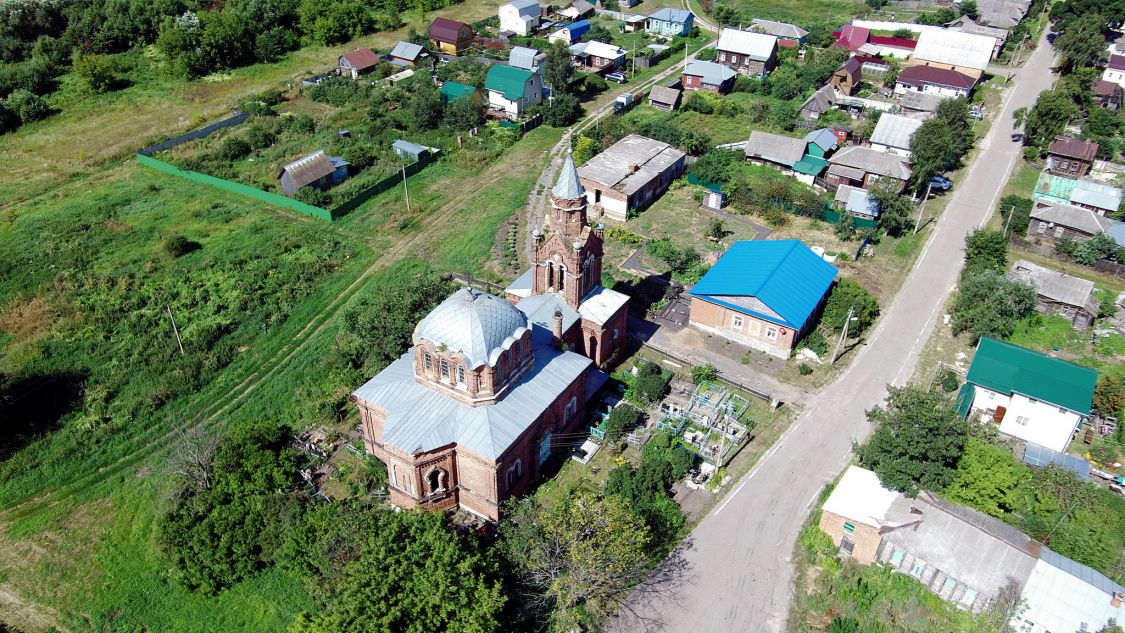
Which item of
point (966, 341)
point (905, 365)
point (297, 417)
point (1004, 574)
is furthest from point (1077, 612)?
point (297, 417)

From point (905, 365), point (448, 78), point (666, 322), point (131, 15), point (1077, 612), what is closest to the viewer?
point (1077, 612)

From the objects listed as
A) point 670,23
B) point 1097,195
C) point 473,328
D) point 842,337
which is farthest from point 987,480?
point 670,23

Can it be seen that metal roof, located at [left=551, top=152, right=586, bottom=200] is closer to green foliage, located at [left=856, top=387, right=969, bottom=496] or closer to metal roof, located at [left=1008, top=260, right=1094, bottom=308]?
green foliage, located at [left=856, top=387, right=969, bottom=496]

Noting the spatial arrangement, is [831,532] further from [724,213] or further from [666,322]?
[724,213]

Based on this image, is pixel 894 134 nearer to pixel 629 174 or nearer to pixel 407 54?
pixel 629 174

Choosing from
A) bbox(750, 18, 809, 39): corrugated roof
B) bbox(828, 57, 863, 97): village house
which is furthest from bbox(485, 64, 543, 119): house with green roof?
bbox(750, 18, 809, 39): corrugated roof

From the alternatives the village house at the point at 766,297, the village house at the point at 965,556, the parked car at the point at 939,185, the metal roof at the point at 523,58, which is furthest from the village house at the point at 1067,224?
the metal roof at the point at 523,58
